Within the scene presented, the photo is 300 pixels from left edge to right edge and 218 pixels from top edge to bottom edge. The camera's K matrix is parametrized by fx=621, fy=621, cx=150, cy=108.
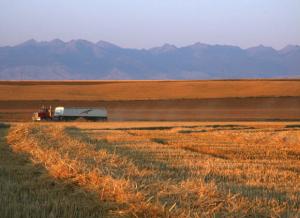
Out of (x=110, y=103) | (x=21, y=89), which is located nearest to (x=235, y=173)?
(x=110, y=103)

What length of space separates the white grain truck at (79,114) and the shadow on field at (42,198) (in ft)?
145

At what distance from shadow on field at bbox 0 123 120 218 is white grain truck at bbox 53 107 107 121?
4419 cm

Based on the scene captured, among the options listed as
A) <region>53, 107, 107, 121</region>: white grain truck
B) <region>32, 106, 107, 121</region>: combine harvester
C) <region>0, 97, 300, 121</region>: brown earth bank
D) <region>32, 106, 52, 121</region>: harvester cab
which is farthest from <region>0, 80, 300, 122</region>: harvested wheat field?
<region>53, 107, 107, 121</region>: white grain truck

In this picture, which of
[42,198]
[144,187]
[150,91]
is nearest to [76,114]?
[150,91]

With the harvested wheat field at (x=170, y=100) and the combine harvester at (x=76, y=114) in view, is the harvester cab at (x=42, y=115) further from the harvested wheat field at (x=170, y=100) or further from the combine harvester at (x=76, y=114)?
the harvested wheat field at (x=170, y=100)

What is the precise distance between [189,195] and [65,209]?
1.85 m

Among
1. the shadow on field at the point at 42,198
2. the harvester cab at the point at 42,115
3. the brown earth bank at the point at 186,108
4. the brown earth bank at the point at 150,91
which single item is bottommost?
the shadow on field at the point at 42,198

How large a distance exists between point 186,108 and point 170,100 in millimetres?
5968

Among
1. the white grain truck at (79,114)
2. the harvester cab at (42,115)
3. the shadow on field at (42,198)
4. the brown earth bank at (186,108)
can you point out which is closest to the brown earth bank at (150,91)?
the brown earth bank at (186,108)

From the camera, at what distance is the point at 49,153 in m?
15.7

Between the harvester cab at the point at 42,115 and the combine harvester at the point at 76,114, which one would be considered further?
the combine harvester at the point at 76,114

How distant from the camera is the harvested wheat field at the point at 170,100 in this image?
6581cm

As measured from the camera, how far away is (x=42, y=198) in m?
10.1

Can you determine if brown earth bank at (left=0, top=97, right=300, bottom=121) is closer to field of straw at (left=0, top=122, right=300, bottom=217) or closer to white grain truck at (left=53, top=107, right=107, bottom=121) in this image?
white grain truck at (left=53, top=107, right=107, bottom=121)
